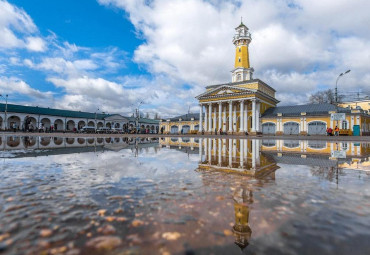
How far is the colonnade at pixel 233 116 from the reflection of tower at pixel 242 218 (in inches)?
1452

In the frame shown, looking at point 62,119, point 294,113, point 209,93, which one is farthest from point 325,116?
point 62,119

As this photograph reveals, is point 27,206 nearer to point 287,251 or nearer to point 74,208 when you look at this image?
point 74,208

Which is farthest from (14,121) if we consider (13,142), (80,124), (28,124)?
(13,142)

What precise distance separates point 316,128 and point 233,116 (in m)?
15.4

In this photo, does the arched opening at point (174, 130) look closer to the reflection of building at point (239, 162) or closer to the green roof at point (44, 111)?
the green roof at point (44, 111)

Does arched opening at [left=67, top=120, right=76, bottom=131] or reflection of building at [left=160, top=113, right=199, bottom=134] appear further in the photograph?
arched opening at [left=67, top=120, right=76, bottom=131]

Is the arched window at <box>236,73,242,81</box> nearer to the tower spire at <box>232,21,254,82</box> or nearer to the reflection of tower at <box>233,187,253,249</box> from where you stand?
the tower spire at <box>232,21,254,82</box>

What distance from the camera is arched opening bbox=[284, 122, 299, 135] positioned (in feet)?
122

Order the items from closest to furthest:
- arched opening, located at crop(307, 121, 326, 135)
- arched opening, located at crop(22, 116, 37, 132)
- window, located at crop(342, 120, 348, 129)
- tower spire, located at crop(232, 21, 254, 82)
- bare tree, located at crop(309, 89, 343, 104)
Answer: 1. window, located at crop(342, 120, 348, 129)
2. arched opening, located at crop(307, 121, 326, 135)
3. arched opening, located at crop(22, 116, 37, 132)
4. tower spire, located at crop(232, 21, 254, 82)
5. bare tree, located at crop(309, 89, 343, 104)

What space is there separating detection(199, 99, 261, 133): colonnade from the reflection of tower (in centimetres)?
3688

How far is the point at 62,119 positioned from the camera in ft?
213

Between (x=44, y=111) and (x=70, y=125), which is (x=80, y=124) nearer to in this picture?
(x=70, y=125)

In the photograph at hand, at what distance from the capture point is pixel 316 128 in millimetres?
35438

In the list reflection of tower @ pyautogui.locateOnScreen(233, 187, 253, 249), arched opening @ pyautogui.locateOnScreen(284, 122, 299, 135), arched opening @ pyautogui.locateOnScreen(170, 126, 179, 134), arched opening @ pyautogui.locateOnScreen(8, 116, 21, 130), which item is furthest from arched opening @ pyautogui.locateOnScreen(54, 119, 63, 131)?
reflection of tower @ pyautogui.locateOnScreen(233, 187, 253, 249)
